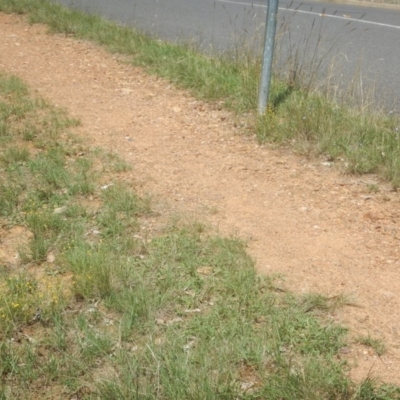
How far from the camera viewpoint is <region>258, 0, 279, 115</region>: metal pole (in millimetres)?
5266

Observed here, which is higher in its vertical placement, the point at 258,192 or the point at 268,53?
the point at 268,53

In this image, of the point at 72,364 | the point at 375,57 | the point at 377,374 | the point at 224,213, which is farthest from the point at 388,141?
the point at 375,57

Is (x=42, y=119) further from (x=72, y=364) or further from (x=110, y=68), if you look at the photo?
(x=72, y=364)

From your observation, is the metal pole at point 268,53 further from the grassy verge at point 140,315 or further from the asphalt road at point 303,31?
the grassy verge at point 140,315

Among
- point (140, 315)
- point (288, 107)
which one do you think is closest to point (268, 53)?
point (288, 107)

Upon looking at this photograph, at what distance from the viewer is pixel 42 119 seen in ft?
18.4

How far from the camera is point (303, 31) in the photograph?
35.9ft

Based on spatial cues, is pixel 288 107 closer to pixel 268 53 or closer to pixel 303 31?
pixel 268 53

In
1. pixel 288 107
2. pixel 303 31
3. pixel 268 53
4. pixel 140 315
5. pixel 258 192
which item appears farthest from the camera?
pixel 303 31

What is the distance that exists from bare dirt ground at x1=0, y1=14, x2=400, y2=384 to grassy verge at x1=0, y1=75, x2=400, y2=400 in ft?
0.59

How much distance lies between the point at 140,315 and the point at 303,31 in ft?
28.4

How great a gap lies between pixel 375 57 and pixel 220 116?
169 inches

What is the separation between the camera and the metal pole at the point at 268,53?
5.27m

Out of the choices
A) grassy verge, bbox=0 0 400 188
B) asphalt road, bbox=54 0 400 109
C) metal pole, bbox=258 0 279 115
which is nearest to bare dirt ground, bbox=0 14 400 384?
grassy verge, bbox=0 0 400 188
